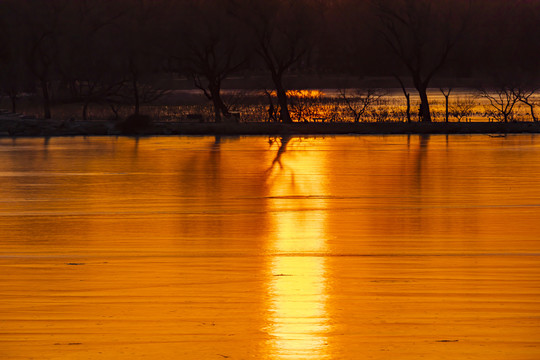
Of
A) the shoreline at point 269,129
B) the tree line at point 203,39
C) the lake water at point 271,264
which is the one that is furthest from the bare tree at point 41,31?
the lake water at point 271,264

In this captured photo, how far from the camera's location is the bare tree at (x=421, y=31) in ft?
133

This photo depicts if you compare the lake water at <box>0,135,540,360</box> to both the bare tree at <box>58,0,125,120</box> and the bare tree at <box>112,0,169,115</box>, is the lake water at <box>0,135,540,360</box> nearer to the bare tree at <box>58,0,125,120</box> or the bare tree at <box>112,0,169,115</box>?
the bare tree at <box>112,0,169,115</box>

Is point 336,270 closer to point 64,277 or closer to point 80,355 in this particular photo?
point 64,277

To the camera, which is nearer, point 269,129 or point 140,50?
point 269,129

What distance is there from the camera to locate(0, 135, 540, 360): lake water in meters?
7.18

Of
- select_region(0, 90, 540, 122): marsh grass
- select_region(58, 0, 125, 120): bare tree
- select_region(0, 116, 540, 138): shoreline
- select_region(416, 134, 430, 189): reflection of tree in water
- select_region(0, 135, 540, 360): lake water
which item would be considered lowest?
select_region(416, 134, 430, 189): reflection of tree in water

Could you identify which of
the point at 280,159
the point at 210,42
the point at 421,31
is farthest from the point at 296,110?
the point at 280,159

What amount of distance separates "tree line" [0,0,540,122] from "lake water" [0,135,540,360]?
2140 cm

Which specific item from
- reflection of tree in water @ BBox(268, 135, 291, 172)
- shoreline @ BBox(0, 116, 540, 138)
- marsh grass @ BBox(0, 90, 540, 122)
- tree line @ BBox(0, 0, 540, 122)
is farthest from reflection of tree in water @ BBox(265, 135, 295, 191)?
marsh grass @ BBox(0, 90, 540, 122)

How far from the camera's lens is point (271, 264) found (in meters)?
10.1

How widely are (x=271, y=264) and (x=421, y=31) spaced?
32.9 metres

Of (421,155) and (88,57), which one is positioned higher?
(88,57)

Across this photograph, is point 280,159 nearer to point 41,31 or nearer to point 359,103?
point 41,31

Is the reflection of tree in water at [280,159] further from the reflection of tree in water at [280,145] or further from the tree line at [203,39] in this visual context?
the tree line at [203,39]
